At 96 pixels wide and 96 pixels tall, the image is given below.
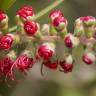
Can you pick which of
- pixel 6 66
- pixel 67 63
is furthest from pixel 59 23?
pixel 6 66

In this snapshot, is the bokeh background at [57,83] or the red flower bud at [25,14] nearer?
the red flower bud at [25,14]

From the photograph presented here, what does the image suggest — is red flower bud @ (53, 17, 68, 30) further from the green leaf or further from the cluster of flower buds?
the green leaf

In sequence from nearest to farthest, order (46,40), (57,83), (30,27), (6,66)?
(30,27) < (46,40) < (6,66) < (57,83)

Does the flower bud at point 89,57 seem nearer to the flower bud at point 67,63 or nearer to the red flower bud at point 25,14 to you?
the flower bud at point 67,63

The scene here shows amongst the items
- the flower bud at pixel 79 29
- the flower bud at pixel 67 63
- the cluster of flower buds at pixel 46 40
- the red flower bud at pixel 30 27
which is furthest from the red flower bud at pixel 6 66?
the flower bud at pixel 79 29

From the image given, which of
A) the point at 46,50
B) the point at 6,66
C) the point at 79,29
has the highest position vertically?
the point at 79,29

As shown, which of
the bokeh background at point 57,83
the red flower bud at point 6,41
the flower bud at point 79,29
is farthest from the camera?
the bokeh background at point 57,83

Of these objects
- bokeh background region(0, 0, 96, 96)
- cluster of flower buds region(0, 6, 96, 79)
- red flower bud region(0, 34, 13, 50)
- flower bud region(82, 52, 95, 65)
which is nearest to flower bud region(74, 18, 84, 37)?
cluster of flower buds region(0, 6, 96, 79)

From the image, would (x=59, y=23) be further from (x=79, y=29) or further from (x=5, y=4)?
(x=5, y=4)
